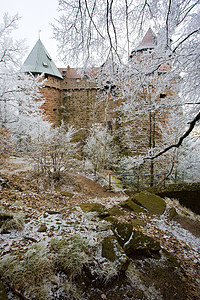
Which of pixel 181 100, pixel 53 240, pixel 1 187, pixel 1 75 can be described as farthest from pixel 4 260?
pixel 1 75

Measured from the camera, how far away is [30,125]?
7.95 metres

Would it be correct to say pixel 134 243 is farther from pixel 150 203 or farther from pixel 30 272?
pixel 150 203

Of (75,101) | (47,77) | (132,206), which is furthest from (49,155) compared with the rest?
(75,101)

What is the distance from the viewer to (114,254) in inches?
71.7

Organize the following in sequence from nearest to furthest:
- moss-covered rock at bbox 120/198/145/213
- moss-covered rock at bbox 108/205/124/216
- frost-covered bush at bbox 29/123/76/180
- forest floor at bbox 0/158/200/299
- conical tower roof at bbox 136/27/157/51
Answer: forest floor at bbox 0/158/200/299
conical tower roof at bbox 136/27/157/51
moss-covered rock at bbox 108/205/124/216
moss-covered rock at bbox 120/198/145/213
frost-covered bush at bbox 29/123/76/180

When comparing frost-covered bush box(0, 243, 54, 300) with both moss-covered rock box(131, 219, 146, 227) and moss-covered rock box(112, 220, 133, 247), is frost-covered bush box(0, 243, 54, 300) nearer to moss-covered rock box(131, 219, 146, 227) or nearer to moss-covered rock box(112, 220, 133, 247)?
moss-covered rock box(112, 220, 133, 247)

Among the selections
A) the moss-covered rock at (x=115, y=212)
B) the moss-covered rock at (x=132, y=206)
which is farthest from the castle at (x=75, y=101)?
the moss-covered rock at (x=115, y=212)

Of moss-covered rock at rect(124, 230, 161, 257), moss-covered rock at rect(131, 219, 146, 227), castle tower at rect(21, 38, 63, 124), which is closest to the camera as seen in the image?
moss-covered rock at rect(124, 230, 161, 257)

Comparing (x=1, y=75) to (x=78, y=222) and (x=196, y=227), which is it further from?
(x=196, y=227)

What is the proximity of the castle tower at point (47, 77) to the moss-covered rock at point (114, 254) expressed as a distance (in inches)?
556

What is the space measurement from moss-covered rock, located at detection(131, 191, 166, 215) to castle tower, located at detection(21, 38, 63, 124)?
12589 mm

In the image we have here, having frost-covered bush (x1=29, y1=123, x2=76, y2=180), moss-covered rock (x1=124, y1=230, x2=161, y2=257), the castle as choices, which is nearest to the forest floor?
moss-covered rock (x1=124, y1=230, x2=161, y2=257)

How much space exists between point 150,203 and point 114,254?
2578 millimetres

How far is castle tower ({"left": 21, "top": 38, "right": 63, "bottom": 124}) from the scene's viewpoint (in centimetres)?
1423
